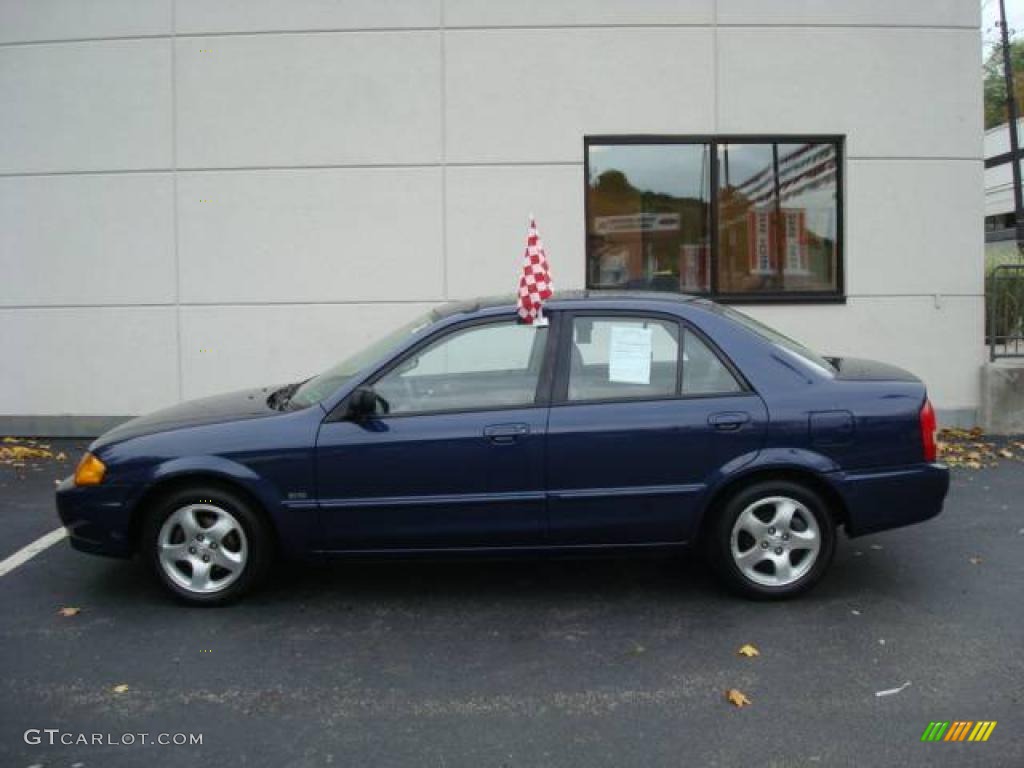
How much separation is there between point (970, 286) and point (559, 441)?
6.38m

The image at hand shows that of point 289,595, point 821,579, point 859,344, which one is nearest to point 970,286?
point 859,344

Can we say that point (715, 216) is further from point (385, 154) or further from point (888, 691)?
point (888, 691)

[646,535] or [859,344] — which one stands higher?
[859,344]

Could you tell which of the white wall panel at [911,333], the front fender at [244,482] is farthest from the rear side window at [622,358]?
the white wall panel at [911,333]

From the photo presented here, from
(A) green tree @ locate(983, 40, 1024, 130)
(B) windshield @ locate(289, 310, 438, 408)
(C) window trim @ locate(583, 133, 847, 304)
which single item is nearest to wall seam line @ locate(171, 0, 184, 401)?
(C) window trim @ locate(583, 133, 847, 304)

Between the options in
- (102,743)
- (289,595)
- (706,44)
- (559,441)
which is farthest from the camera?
(706,44)

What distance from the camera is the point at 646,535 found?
468 cm

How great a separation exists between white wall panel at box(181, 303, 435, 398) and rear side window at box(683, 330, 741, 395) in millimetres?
4707

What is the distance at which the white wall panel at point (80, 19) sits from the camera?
9078 mm

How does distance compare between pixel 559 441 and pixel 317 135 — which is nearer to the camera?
pixel 559 441

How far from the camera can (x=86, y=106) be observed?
9156mm

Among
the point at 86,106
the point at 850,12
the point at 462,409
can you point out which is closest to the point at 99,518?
the point at 462,409

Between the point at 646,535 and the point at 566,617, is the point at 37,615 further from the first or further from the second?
the point at 646,535

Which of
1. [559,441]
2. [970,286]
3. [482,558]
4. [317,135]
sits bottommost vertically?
[482,558]
